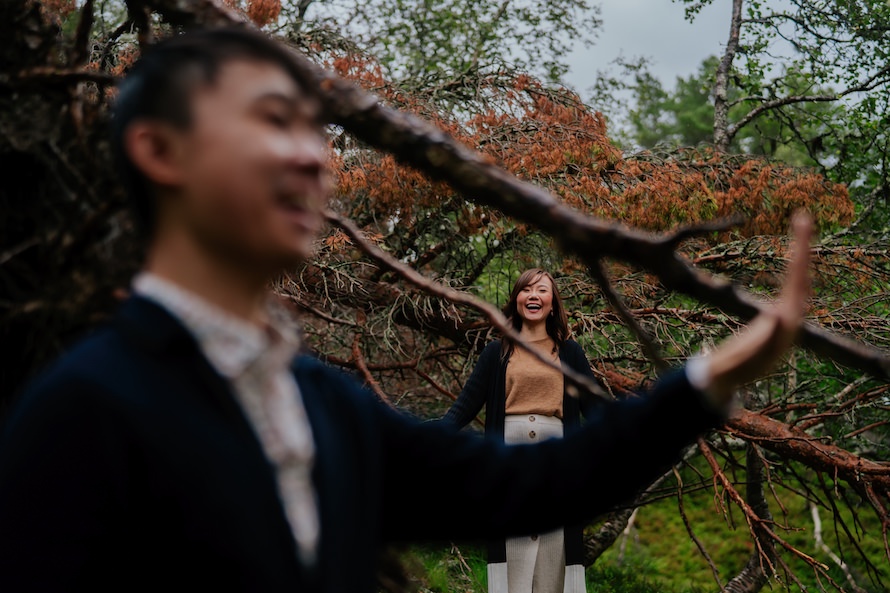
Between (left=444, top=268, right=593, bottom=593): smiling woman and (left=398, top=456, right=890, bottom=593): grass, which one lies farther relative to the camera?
(left=398, top=456, right=890, bottom=593): grass

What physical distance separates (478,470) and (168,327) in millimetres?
480

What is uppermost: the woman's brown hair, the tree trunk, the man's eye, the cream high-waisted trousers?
the tree trunk

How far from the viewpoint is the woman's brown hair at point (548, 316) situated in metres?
4.93

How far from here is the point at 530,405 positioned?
4770mm

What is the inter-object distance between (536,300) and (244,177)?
161 inches

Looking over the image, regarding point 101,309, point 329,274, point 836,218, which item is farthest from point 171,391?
point 836,218

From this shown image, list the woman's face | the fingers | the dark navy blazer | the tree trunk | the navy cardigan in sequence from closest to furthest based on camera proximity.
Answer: the dark navy blazer
the fingers
the navy cardigan
the woman's face
the tree trunk

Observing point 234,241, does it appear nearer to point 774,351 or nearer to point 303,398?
point 303,398

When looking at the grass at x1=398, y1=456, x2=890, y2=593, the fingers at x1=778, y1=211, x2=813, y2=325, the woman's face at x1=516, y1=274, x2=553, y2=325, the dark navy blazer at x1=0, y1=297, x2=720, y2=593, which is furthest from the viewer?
the grass at x1=398, y1=456, x2=890, y2=593

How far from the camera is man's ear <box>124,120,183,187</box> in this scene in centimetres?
87

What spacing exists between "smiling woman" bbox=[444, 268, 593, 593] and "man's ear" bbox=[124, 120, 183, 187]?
3.88 meters

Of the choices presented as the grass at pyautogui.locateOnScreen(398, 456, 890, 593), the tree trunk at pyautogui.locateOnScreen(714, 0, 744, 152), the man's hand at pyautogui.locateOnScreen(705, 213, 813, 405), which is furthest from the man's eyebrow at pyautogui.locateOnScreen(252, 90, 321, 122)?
the tree trunk at pyautogui.locateOnScreen(714, 0, 744, 152)

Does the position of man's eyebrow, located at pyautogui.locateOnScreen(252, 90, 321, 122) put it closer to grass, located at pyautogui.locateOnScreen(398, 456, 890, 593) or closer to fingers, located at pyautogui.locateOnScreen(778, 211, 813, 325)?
fingers, located at pyautogui.locateOnScreen(778, 211, 813, 325)

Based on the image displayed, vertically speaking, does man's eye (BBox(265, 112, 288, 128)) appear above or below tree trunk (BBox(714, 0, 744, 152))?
below
